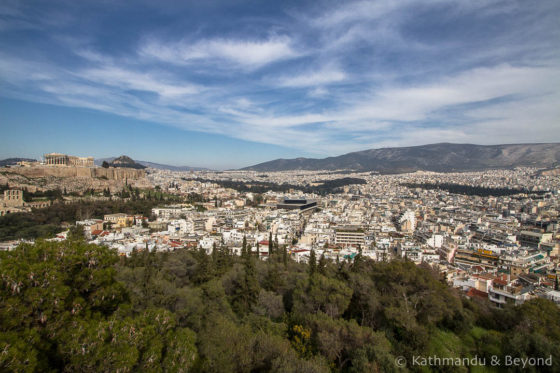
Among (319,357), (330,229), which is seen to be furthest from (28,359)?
(330,229)

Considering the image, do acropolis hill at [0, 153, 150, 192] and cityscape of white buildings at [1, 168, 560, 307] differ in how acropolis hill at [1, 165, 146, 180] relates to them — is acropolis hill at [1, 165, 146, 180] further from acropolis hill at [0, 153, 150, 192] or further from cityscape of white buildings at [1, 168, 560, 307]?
cityscape of white buildings at [1, 168, 560, 307]

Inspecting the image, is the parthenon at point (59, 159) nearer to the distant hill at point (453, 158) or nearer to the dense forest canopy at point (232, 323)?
the dense forest canopy at point (232, 323)

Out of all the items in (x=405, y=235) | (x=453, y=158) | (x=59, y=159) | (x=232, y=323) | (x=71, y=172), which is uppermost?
(x=453, y=158)

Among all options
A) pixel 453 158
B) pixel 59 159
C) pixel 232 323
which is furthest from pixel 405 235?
pixel 453 158

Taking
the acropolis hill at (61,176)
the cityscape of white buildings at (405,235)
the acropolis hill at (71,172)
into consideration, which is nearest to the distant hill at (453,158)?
the cityscape of white buildings at (405,235)

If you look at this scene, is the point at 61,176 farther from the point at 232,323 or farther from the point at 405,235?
the point at 232,323

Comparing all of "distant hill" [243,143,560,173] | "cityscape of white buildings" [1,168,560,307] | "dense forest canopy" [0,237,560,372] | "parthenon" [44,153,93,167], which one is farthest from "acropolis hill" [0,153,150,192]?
"distant hill" [243,143,560,173]

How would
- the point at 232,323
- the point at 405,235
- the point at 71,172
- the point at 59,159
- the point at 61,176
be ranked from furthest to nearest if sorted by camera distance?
the point at 59,159 < the point at 71,172 < the point at 61,176 < the point at 405,235 < the point at 232,323
